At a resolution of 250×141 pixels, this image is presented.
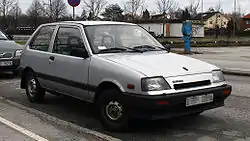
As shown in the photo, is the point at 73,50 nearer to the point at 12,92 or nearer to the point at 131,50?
the point at 131,50

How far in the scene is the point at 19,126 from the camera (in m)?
5.70

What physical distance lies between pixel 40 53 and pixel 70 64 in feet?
4.02

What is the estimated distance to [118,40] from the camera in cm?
611

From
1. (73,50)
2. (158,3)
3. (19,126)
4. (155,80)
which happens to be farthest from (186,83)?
(158,3)

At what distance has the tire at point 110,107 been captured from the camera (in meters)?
5.12

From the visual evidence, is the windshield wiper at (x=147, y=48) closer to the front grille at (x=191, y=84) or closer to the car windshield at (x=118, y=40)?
the car windshield at (x=118, y=40)

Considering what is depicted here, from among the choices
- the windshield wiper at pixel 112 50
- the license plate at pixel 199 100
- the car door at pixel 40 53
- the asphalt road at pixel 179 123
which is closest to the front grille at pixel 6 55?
the asphalt road at pixel 179 123

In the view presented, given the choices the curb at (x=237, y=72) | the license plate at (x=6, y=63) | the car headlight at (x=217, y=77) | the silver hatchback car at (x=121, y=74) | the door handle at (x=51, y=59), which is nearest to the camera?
the silver hatchback car at (x=121, y=74)

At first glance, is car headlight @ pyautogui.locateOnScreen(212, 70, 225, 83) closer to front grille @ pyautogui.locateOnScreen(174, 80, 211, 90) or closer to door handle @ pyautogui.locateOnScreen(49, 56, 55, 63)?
front grille @ pyautogui.locateOnScreen(174, 80, 211, 90)

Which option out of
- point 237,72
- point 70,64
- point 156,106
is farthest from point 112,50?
point 237,72

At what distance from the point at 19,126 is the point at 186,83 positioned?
8.83ft

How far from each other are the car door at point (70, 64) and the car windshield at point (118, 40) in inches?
7.9

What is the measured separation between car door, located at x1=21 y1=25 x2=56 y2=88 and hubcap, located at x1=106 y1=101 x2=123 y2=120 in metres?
1.79

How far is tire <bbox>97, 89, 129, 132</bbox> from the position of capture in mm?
5117
